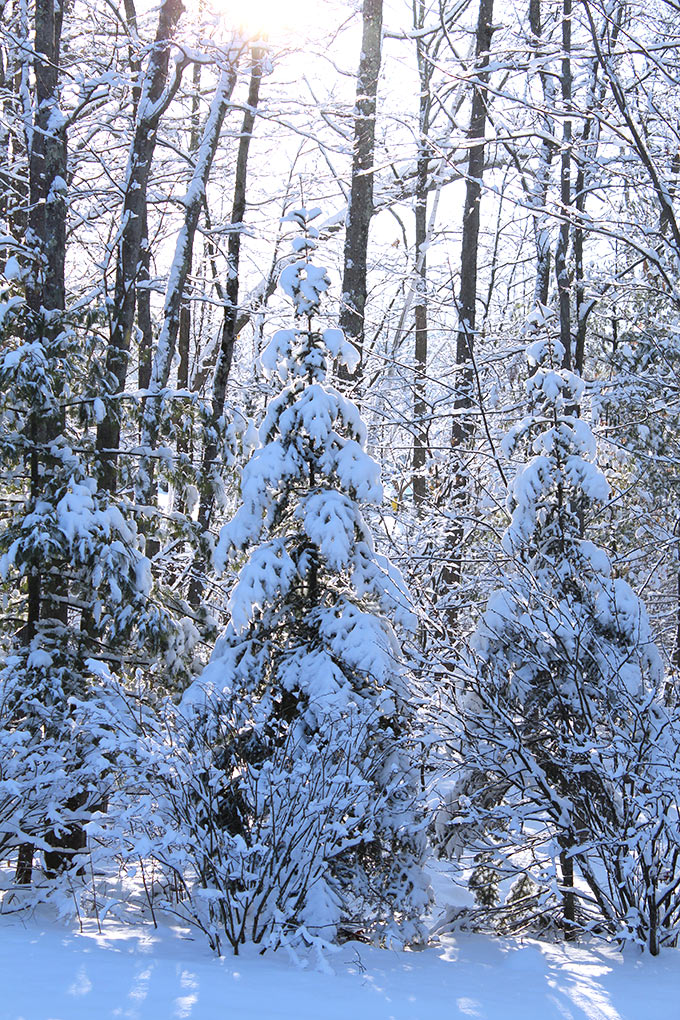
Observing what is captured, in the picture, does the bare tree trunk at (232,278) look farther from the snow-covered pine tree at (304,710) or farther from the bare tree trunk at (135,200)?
the snow-covered pine tree at (304,710)

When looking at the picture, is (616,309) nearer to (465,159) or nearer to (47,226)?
(465,159)

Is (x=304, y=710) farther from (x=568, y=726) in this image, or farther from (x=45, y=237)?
(x=45, y=237)

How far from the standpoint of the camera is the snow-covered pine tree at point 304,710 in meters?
5.18

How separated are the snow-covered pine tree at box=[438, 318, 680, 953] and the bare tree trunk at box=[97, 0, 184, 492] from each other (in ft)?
12.4

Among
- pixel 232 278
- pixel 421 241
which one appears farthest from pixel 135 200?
pixel 421 241

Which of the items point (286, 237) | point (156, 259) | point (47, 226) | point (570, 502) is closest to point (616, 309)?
point (286, 237)

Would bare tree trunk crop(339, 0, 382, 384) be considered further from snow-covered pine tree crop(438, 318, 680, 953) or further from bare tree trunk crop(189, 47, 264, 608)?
snow-covered pine tree crop(438, 318, 680, 953)

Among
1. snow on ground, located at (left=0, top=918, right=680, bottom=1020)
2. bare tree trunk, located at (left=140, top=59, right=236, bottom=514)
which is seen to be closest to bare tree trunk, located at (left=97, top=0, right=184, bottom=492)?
bare tree trunk, located at (left=140, top=59, right=236, bottom=514)

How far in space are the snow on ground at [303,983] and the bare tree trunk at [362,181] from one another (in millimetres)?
6214

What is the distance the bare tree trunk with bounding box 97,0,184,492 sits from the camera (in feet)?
28.2

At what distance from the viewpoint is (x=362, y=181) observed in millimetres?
10305

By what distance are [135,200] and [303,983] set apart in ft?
24.7

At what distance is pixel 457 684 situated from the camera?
641cm

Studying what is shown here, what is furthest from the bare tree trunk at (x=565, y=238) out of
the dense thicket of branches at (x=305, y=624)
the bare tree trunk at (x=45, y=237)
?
the bare tree trunk at (x=45, y=237)
